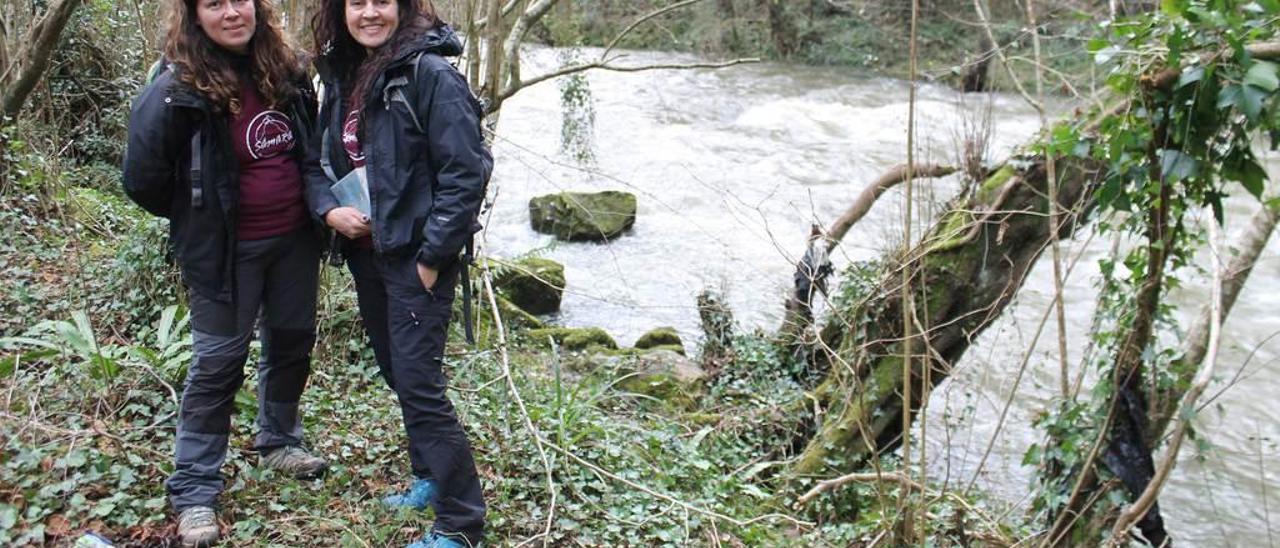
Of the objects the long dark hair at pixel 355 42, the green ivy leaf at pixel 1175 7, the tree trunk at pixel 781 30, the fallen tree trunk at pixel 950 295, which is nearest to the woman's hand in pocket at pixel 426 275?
the long dark hair at pixel 355 42

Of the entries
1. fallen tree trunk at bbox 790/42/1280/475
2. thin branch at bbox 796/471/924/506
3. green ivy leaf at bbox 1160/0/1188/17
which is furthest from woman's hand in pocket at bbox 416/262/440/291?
fallen tree trunk at bbox 790/42/1280/475

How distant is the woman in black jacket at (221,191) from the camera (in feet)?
9.90

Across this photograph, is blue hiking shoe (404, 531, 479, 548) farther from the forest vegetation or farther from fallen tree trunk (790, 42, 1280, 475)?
fallen tree trunk (790, 42, 1280, 475)

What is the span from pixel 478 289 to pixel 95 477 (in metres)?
2.36

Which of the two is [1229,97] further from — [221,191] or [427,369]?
[221,191]

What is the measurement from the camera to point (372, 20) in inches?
118

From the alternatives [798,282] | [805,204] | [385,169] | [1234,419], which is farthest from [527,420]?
[805,204]

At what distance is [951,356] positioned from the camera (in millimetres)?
6121

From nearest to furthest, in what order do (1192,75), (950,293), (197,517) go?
(197,517), (1192,75), (950,293)

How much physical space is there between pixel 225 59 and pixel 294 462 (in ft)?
4.66

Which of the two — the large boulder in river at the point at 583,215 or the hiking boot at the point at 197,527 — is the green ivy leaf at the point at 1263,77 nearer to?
the hiking boot at the point at 197,527

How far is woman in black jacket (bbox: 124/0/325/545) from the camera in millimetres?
3018

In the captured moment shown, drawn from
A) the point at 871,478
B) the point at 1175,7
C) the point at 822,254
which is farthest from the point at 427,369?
the point at 822,254

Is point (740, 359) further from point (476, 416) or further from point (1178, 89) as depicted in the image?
point (1178, 89)
